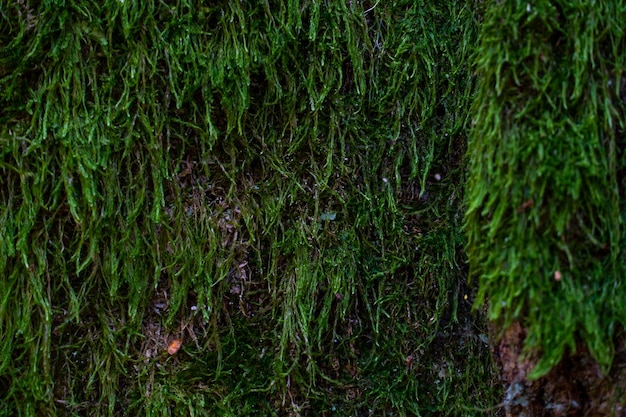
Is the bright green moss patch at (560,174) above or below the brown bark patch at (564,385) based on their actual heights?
above

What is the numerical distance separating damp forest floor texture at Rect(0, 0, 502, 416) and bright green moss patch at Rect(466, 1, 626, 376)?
0.32 m

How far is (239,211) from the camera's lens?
4.60 feet

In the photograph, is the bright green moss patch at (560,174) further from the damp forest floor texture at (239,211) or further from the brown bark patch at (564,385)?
the damp forest floor texture at (239,211)

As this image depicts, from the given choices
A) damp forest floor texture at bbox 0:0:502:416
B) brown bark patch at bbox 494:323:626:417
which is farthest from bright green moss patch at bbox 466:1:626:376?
damp forest floor texture at bbox 0:0:502:416

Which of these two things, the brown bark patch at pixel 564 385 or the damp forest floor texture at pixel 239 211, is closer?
the brown bark patch at pixel 564 385

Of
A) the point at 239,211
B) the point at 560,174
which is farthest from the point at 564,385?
the point at 239,211

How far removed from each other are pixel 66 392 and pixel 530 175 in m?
1.20

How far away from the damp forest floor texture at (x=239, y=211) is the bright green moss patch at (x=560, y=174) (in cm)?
32

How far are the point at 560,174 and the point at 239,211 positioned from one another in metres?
0.76

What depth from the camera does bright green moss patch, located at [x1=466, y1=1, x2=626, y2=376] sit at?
103 cm

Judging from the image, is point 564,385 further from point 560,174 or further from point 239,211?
point 239,211

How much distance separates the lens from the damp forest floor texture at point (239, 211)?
129 cm

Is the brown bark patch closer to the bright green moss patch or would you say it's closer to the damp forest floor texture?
the bright green moss patch

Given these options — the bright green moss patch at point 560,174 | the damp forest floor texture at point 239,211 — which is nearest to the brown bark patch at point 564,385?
the bright green moss patch at point 560,174
